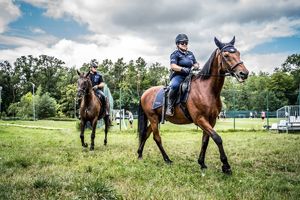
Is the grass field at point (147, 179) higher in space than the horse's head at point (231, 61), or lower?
lower

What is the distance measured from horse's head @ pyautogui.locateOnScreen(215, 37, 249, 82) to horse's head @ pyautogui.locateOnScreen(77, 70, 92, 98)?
5788mm

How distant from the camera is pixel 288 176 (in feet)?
20.6

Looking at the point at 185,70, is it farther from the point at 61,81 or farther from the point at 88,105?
the point at 61,81

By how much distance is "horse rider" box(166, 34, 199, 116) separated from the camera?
7.95 m

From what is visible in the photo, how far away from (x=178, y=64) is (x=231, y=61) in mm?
1713

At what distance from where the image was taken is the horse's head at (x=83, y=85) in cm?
1127

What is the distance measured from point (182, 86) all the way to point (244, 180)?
2.82 m

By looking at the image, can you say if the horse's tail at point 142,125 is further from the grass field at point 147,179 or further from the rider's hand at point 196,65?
the rider's hand at point 196,65

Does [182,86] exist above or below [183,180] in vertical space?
above

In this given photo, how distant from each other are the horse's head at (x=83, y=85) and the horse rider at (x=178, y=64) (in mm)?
4251

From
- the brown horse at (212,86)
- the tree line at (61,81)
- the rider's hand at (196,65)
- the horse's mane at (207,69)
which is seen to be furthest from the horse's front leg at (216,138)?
the tree line at (61,81)

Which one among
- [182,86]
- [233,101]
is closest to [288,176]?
[182,86]

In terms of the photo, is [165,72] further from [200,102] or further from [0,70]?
[200,102]

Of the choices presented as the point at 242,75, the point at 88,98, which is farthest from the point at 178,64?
the point at 88,98
